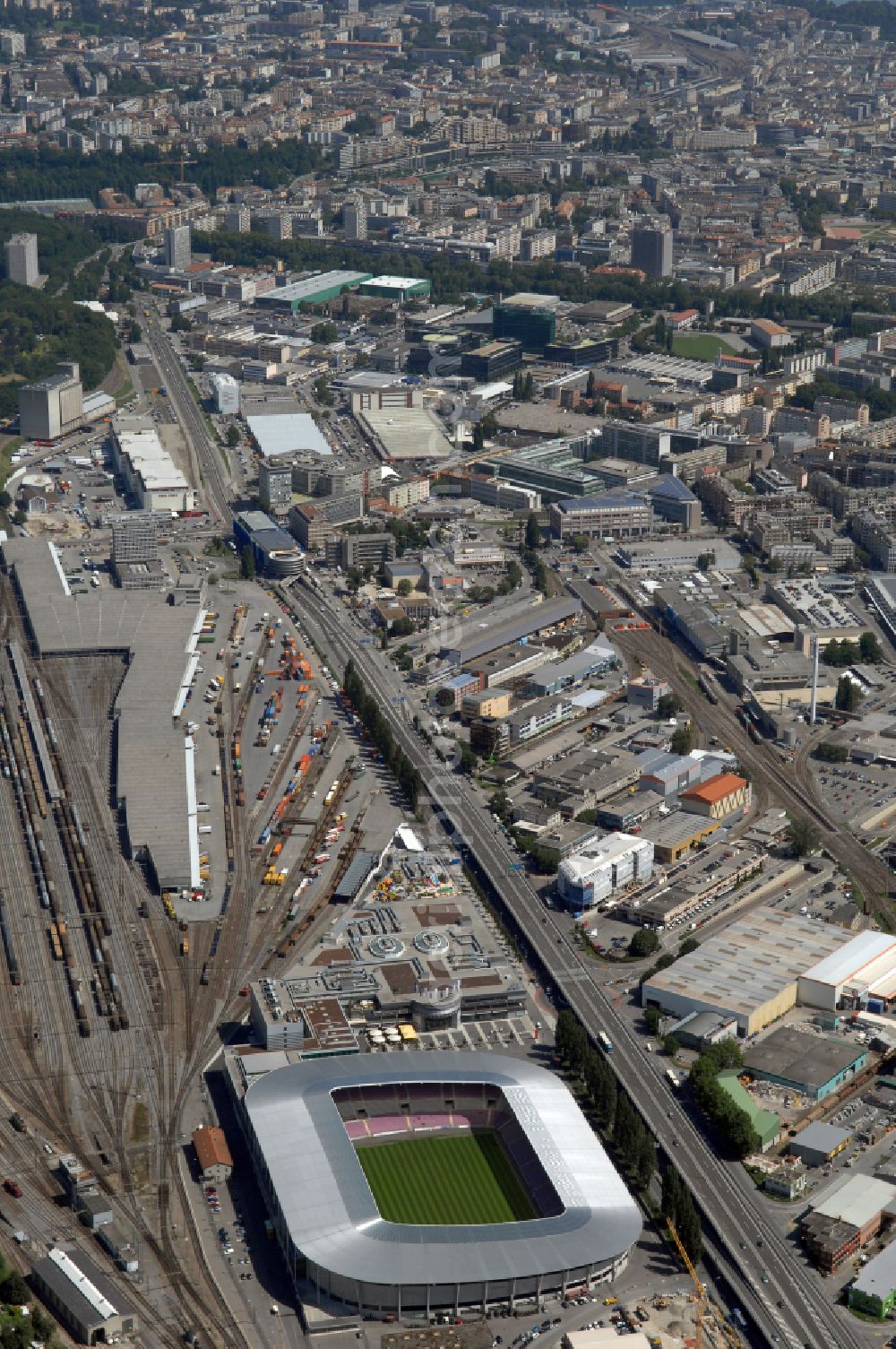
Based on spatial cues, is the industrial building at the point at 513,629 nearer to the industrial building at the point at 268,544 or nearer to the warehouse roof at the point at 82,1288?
the industrial building at the point at 268,544

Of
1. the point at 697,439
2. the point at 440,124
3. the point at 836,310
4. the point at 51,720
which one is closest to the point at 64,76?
the point at 440,124

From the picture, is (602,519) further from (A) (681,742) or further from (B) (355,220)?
(B) (355,220)

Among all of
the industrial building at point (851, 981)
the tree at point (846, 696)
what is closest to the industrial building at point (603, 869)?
the industrial building at point (851, 981)

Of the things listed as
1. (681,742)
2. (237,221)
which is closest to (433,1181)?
(681,742)

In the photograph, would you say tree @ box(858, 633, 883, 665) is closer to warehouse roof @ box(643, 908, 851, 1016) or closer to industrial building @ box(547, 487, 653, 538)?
industrial building @ box(547, 487, 653, 538)

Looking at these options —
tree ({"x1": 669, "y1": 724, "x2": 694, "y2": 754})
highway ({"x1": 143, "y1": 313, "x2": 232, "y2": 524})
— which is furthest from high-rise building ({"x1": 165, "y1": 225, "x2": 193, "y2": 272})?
tree ({"x1": 669, "y1": 724, "x2": 694, "y2": 754})

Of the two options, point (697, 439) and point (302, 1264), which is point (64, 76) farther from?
point (302, 1264)
